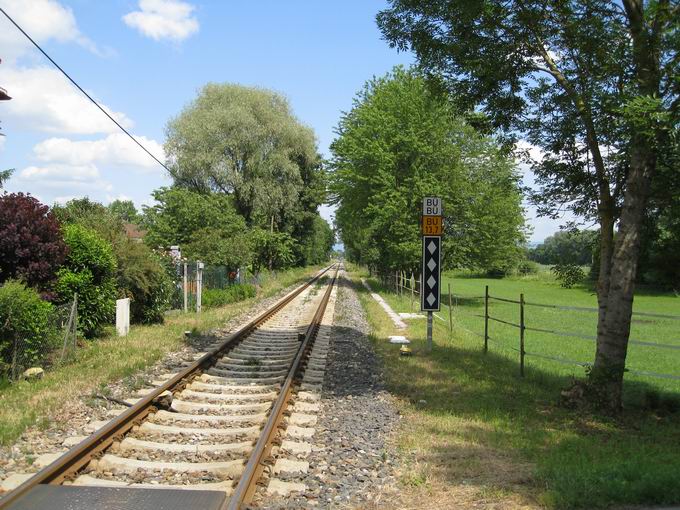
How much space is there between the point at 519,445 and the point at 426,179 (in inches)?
996

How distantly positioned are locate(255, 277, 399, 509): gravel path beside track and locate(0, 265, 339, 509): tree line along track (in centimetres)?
49

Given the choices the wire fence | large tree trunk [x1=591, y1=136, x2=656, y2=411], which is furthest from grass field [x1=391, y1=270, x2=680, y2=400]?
large tree trunk [x1=591, y1=136, x2=656, y2=411]

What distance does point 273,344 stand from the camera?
547 inches

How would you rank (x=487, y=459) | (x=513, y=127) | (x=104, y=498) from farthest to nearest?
(x=513, y=127) → (x=487, y=459) → (x=104, y=498)

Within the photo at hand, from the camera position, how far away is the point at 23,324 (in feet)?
29.8

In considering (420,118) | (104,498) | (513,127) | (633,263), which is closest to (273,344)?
(513,127)

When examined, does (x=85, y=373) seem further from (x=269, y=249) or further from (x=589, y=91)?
(x=269, y=249)

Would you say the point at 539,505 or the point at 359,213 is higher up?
the point at 359,213

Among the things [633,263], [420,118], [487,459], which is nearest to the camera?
[487,459]

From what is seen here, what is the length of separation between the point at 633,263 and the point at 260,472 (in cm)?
556

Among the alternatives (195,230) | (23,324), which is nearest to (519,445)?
(23,324)

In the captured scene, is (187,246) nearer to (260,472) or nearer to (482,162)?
(482,162)

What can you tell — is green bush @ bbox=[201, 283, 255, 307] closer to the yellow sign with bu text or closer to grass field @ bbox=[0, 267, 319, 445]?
grass field @ bbox=[0, 267, 319, 445]

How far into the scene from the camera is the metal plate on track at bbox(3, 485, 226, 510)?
4457 millimetres
